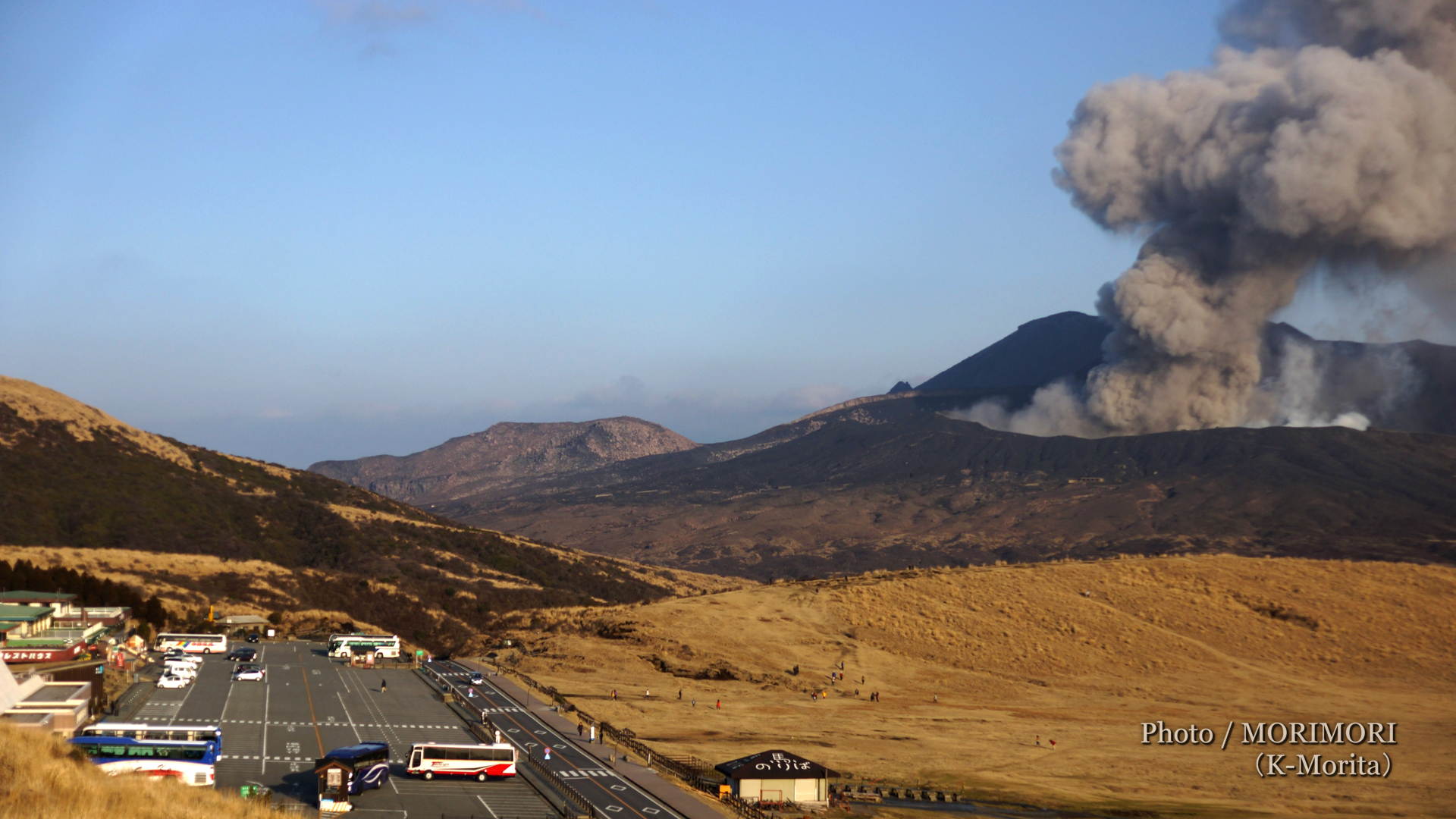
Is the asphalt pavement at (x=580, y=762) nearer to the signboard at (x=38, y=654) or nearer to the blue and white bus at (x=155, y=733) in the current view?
the blue and white bus at (x=155, y=733)

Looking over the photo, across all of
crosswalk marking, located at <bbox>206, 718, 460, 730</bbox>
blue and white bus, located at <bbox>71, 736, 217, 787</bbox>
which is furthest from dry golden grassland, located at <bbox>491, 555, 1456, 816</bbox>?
blue and white bus, located at <bbox>71, 736, 217, 787</bbox>

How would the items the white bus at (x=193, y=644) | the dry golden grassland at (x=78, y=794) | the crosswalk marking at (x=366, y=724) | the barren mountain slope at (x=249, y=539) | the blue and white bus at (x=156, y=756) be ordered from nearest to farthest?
the dry golden grassland at (x=78, y=794), the blue and white bus at (x=156, y=756), the crosswalk marking at (x=366, y=724), the white bus at (x=193, y=644), the barren mountain slope at (x=249, y=539)

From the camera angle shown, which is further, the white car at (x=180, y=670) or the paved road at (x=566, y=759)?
the white car at (x=180, y=670)

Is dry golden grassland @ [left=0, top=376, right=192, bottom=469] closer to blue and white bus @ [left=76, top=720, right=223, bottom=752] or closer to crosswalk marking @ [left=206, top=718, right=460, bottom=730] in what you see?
crosswalk marking @ [left=206, top=718, right=460, bottom=730]

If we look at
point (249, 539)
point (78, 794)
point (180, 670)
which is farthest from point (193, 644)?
point (249, 539)

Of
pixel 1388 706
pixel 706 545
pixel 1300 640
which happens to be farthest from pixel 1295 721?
pixel 706 545

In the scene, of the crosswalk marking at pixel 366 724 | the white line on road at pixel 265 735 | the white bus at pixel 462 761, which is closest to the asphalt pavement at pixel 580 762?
the white bus at pixel 462 761

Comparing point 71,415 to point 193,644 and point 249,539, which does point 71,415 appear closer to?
point 249,539
